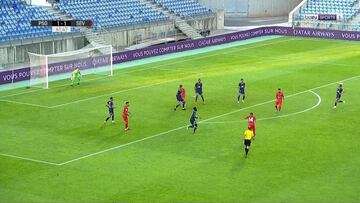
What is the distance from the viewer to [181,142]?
37.2 meters

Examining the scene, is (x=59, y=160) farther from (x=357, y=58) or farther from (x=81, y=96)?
(x=357, y=58)

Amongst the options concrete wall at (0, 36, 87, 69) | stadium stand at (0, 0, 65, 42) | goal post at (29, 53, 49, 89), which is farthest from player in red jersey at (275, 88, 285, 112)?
stadium stand at (0, 0, 65, 42)

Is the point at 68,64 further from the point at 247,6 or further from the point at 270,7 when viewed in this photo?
the point at 270,7

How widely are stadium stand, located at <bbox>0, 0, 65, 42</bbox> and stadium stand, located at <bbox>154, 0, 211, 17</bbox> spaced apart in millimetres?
17042

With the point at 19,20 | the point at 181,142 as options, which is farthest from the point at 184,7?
the point at 181,142

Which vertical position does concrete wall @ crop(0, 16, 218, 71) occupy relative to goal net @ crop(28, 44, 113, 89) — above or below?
above

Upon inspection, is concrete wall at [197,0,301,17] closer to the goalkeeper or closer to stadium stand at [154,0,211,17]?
stadium stand at [154,0,211,17]

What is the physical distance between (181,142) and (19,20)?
106ft

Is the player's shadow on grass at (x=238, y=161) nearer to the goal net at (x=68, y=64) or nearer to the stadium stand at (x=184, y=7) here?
the goal net at (x=68, y=64)

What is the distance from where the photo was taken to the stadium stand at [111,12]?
71.7 meters

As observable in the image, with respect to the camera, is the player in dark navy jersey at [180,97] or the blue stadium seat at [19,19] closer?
the player in dark navy jersey at [180,97]

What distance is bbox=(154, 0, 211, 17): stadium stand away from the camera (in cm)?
8188

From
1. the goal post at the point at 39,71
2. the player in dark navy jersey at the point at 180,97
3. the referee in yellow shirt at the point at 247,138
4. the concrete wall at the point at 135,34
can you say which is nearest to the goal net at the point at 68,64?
the goal post at the point at 39,71

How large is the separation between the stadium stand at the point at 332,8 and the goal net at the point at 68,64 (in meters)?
34.1
